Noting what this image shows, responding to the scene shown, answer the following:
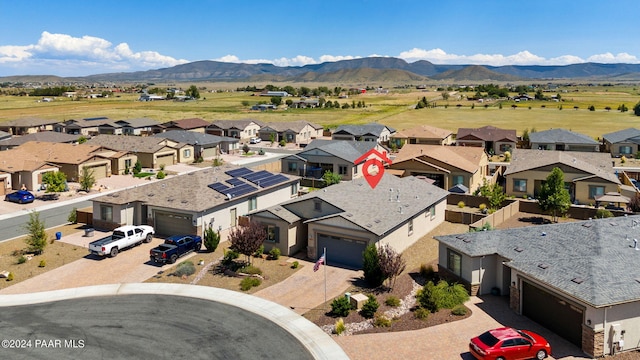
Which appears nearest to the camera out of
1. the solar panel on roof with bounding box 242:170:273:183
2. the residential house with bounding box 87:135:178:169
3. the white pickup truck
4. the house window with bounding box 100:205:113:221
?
the white pickup truck

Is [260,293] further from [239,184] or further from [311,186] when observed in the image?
[311,186]

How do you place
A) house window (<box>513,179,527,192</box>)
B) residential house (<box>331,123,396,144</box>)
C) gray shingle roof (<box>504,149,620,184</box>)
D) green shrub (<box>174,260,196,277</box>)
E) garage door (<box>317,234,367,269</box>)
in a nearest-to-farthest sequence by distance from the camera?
green shrub (<box>174,260,196,277</box>)
garage door (<box>317,234,367,269</box>)
gray shingle roof (<box>504,149,620,184</box>)
house window (<box>513,179,527,192</box>)
residential house (<box>331,123,396,144</box>)

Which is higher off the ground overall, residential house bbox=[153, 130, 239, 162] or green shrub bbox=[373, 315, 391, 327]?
residential house bbox=[153, 130, 239, 162]

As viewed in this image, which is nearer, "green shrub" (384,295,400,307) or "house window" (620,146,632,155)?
"green shrub" (384,295,400,307)

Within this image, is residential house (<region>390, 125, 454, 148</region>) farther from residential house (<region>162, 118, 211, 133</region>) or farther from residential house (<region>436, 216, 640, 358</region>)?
residential house (<region>436, 216, 640, 358</region>)

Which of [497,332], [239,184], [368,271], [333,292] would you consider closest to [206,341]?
[333,292]

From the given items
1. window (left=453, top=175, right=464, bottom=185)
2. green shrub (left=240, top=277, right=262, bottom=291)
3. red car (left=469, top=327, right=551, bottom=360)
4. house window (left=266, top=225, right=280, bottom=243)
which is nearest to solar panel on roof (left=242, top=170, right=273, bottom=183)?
house window (left=266, top=225, right=280, bottom=243)

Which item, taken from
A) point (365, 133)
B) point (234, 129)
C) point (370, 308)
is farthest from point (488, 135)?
point (370, 308)

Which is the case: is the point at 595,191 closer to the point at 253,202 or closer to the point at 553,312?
the point at 553,312
